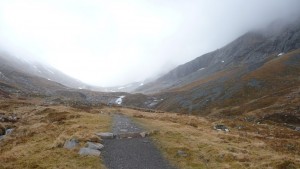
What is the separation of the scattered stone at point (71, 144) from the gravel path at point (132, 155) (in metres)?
2.84

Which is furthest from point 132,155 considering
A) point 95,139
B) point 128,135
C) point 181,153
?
point 128,135

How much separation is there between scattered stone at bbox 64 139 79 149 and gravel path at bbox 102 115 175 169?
2837mm

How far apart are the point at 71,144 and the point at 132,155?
6.48 m

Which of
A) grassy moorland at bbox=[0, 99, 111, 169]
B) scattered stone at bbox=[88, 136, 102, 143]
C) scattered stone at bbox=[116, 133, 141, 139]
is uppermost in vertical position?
scattered stone at bbox=[116, 133, 141, 139]

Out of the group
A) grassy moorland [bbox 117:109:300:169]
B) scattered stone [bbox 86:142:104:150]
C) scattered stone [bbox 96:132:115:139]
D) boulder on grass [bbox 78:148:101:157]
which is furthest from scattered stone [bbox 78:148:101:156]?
scattered stone [bbox 96:132:115:139]

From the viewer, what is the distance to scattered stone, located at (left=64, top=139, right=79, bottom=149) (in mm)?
29798

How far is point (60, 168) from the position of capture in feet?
77.7

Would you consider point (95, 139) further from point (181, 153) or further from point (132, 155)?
point (181, 153)

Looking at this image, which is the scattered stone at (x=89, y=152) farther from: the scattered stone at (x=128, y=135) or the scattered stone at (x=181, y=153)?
the scattered stone at (x=128, y=135)

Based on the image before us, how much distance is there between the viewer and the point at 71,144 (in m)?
30.2

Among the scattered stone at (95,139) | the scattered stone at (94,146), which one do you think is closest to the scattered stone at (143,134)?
the scattered stone at (95,139)

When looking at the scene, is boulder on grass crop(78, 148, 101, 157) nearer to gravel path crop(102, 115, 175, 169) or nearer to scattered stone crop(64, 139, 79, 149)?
gravel path crop(102, 115, 175, 169)

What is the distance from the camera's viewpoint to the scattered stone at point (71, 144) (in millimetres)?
29798

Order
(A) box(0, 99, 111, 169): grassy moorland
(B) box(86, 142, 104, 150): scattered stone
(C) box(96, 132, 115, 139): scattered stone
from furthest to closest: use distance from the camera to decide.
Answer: (C) box(96, 132, 115, 139): scattered stone → (B) box(86, 142, 104, 150): scattered stone → (A) box(0, 99, 111, 169): grassy moorland
